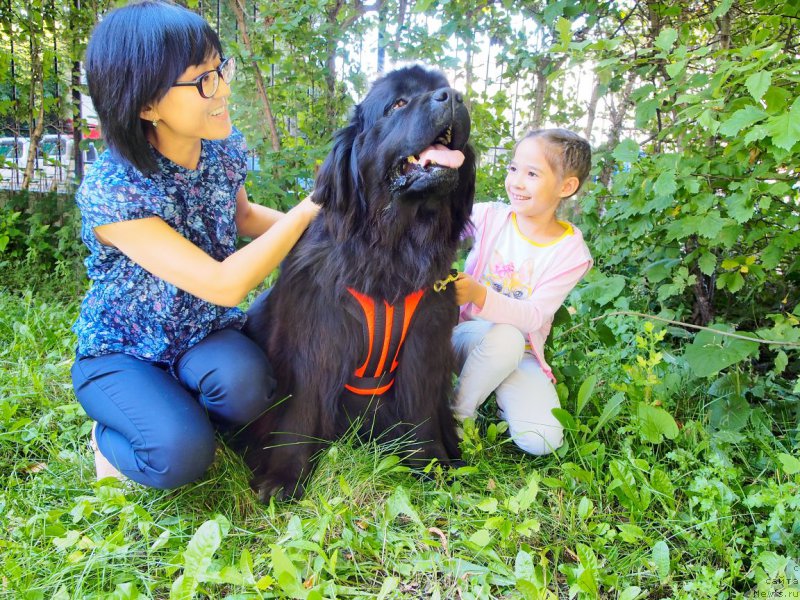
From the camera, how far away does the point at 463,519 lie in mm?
1714

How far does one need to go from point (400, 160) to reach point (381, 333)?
54cm

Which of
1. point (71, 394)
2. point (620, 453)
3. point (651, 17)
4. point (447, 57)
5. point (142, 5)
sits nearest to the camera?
point (142, 5)

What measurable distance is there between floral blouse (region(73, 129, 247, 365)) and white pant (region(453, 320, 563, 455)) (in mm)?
933

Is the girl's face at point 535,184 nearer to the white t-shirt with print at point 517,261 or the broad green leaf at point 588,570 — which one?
Answer: the white t-shirt with print at point 517,261

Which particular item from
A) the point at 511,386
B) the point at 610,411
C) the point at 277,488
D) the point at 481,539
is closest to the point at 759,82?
the point at 610,411

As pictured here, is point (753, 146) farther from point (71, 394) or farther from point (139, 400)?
point (71, 394)

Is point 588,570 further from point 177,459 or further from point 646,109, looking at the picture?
point 646,109

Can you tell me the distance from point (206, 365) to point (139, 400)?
0.22m

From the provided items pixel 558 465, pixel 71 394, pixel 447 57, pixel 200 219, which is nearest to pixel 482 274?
pixel 558 465

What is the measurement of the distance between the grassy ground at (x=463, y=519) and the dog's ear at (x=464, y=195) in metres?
0.72

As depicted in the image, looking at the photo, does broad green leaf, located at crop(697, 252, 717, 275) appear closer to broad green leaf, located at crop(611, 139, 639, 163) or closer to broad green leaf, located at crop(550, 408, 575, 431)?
broad green leaf, located at crop(611, 139, 639, 163)

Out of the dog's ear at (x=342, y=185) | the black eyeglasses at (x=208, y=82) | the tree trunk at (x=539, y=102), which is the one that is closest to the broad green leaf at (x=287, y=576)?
the dog's ear at (x=342, y=185)

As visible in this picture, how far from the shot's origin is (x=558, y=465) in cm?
206

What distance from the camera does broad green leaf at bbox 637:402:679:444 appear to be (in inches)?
76.1
